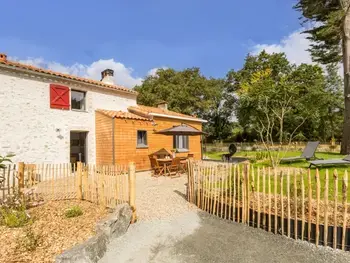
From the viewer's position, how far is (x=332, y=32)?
17.7m

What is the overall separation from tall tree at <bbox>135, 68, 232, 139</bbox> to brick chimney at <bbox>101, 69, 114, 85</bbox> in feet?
52.3

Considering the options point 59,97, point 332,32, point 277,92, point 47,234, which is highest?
point 332,32

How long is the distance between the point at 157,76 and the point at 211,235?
34125 millimetres

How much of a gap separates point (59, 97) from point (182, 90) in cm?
2310

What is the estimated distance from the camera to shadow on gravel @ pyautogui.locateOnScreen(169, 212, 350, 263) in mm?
3674

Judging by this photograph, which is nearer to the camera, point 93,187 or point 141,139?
point 93,187

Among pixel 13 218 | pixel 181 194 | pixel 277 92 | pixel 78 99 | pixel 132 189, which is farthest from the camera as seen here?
pixel 277 92

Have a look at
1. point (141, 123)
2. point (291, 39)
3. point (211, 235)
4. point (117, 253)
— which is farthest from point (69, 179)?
point (291, 39)

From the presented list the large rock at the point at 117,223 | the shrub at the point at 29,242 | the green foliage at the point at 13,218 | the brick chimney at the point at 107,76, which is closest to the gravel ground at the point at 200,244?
the large rock at the point at 117,223

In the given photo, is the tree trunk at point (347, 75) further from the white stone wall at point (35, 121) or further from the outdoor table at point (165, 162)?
the white stone wall at point (35, 121)

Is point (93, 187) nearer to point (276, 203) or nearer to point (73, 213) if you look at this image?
point (73, 213)

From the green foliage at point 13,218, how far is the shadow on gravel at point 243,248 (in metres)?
3.26

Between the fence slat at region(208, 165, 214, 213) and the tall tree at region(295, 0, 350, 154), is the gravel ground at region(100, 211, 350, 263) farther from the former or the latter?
the tall tree at region(295, 0, 350, 154)

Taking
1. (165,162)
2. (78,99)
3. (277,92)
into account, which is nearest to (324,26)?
(277,92)
